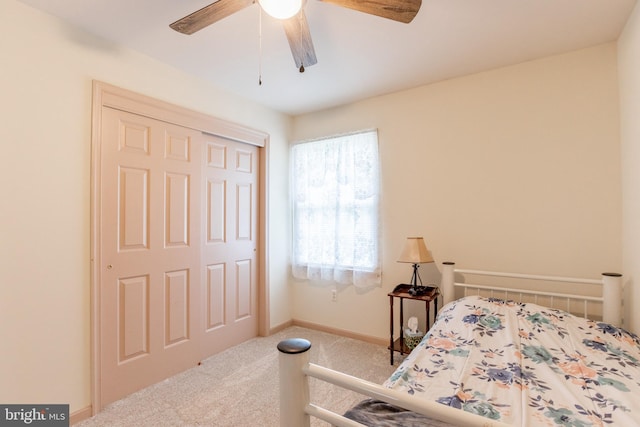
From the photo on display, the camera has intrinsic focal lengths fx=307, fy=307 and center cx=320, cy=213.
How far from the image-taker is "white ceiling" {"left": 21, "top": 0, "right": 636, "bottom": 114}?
177 cm

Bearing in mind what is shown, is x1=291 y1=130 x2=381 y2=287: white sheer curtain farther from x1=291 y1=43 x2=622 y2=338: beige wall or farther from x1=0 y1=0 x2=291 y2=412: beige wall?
x1=0 y1=0 x2=291 y2=412: beige wall

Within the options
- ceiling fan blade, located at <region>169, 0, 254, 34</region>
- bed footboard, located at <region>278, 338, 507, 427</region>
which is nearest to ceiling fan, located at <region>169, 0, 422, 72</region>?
ceiling fan blade, located at <region>169, 0, 254, 34</region>

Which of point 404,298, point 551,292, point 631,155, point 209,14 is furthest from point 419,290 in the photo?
point 209,14

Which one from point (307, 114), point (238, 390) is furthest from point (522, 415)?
point (307, 114)

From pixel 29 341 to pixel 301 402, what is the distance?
176 cm

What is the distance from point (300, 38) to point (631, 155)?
6.88 feet

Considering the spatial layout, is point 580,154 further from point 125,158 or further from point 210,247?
point 125,158

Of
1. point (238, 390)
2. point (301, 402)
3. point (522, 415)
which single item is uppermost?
point (301, 402)

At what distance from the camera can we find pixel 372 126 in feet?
10.2

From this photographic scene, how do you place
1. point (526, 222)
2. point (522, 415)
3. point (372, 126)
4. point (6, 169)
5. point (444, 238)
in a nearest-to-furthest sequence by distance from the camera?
point (522, 415) < point (6, 169) < point (526, 222) < point (444, 238) < point (372, 126)

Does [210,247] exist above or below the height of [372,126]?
below

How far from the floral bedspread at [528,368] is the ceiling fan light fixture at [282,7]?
166 centimetres

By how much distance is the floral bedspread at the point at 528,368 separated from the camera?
112cm

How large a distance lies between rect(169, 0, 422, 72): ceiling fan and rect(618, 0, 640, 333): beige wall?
4.78 ft
